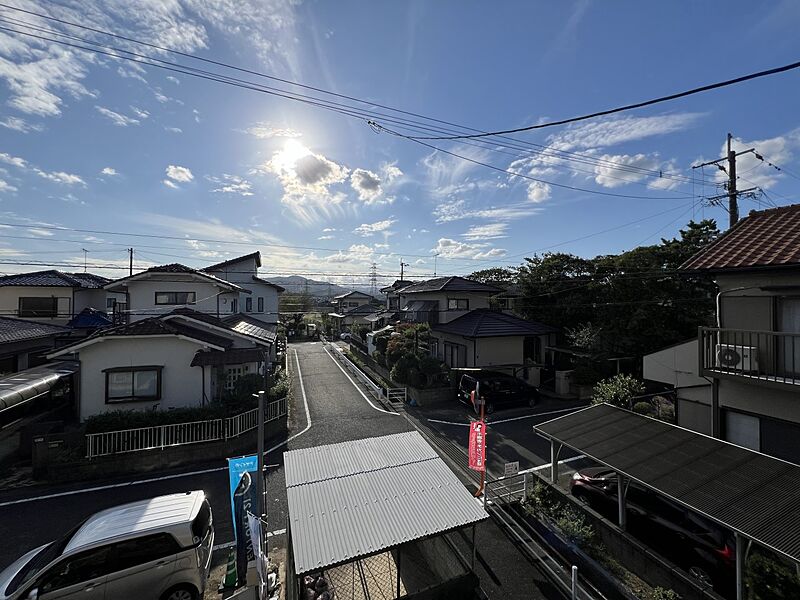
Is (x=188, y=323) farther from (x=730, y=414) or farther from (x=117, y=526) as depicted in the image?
(x=730, y=414)

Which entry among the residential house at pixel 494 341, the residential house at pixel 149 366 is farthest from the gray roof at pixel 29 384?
the residential house at pixel 494 341

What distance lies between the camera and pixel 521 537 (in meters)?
7.61

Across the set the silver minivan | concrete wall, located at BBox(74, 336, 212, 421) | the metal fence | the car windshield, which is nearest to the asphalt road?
the metal fence

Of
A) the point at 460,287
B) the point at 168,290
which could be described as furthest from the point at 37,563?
the point at 460,287

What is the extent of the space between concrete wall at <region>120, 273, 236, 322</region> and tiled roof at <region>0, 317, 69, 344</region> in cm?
412

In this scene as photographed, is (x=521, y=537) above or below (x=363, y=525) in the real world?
below

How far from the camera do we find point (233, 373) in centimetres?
1558

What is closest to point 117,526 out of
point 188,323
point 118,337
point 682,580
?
point 118,337

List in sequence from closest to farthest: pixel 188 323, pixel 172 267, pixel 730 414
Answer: pixel 730 414 → pixel 188 323 → pixel 172 267

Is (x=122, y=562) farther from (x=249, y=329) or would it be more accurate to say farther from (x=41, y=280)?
(x=41, y=280)

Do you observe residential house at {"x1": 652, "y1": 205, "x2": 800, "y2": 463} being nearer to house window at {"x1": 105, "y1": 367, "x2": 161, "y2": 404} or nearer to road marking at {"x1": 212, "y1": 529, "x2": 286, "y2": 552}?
road marking at {"x1": 212, "y1": 529, "x2": 286, "y2": 552}

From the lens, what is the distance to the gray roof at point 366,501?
16.1 feet

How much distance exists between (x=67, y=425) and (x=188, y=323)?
5488 mm

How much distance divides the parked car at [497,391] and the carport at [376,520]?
30.9 feet
